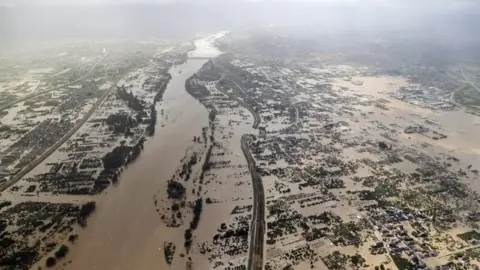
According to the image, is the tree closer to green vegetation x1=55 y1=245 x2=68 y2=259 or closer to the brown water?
green vegetation x1=55 y1=245 x2=68 y2=259

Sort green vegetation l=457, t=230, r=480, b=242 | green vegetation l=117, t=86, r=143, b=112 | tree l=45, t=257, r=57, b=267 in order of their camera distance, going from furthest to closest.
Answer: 1. green vegetation l=117, t=86, r=143, b=112
2. green vegetation l=457, t=230, r=480, b=242
3. tree l=45, t=257, r=57, b=267

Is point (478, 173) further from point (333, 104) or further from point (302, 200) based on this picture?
point (333, 104)

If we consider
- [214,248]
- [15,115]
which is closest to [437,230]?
[214,248]

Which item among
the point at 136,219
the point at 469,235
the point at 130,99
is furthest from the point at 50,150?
the point at 469,235

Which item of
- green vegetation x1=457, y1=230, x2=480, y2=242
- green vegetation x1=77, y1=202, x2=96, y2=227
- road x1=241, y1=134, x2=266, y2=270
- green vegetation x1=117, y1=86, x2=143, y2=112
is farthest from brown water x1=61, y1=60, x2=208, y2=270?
green vegetation x1=457, y1=230, x2=480, y2=242

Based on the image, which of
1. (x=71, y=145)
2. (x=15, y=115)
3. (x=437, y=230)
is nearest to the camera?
(x=437, y=230)

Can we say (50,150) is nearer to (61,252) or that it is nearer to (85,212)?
(85,212)

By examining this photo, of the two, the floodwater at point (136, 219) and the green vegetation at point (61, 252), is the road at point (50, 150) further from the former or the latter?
the green vegetation at point (61, 252)
